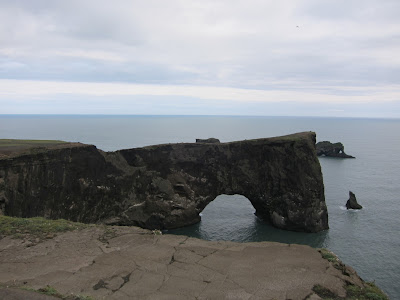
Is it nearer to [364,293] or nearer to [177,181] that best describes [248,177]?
[177,181]

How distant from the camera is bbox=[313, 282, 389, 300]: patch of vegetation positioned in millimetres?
10722

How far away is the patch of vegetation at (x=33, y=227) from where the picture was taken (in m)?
15.7

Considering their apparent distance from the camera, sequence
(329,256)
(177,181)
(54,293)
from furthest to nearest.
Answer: (177,181), (329,256), (54,293)

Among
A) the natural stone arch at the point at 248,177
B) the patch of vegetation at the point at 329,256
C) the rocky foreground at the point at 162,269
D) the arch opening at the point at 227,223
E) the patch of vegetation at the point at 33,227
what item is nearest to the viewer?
the rocky foreground at the point at 162,269

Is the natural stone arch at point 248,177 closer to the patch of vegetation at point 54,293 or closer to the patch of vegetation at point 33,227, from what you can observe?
the patch of vegetation at point 33,227

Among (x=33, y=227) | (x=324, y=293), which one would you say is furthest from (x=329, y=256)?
(x=33, y=227)

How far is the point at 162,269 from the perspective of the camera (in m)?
12.4

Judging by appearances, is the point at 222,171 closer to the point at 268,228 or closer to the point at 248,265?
the point at 268,228

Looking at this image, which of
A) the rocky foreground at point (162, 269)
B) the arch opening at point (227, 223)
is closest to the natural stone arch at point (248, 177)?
the arch opening at point (227, 223)

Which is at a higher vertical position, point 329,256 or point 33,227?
point 33,227

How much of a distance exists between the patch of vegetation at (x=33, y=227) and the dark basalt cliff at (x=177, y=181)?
18522mm

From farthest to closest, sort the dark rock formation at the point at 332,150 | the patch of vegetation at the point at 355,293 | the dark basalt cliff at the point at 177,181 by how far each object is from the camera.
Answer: the dark rock formation at the point at 332,150, the dark basalt cliff at the point at 177,181, the patch of vegetation at the point at 355,293

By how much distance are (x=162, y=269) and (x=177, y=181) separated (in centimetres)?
3091

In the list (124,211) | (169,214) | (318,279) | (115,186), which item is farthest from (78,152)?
(318,279)
